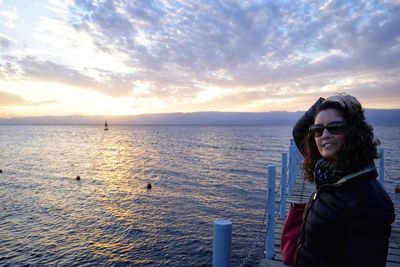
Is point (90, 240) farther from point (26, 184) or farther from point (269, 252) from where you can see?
point (26, 184)

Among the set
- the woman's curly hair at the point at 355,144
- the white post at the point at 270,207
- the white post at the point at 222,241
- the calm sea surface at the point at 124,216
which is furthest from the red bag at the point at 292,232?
the calm sea surface at the point at 124,216

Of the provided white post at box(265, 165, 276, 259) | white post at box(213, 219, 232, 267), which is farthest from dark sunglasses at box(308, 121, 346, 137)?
white post at box(265, 165, 276, 259)

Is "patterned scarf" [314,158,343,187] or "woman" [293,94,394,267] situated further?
"patterned scarf" [314,158,343,187]

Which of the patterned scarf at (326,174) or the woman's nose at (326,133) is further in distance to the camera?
the woman's nose at (326,133)

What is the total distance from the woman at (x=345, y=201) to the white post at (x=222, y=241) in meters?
0.68

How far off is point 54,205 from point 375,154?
22531mm

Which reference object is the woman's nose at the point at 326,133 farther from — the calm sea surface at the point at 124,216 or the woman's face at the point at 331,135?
the calm sea surface at the point at 124,216

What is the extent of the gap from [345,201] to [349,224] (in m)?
0.15

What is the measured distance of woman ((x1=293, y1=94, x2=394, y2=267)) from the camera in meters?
1.82

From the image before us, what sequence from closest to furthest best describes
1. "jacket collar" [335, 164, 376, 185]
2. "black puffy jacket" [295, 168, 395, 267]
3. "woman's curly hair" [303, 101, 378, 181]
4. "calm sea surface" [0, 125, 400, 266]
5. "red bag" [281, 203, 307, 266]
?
"black puffy jacket" [295, 168, 395, 267] → "jacket collar" [335, 164, 376, 185] → "woman's curly hair" [303, 101, 378, 181] → "red bag" [281, 203, 307, 266] → "calm sea surface" [0, 125, 400, 266]

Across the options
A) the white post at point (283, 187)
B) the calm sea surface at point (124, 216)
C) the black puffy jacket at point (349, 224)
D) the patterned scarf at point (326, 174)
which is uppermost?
the patterned scarf at point (326, 174)

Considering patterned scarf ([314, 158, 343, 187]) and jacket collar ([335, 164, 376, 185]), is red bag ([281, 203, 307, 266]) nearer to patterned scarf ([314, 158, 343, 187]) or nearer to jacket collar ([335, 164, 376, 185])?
patterned scarf ([314, 158, 343, 187])

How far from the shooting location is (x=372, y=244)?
180cm

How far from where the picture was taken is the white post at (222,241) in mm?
2783
